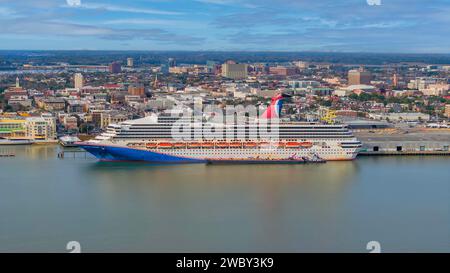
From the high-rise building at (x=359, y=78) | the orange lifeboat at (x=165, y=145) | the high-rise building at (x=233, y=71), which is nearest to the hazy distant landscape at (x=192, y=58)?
the high-rise building at (x=233, y=71)

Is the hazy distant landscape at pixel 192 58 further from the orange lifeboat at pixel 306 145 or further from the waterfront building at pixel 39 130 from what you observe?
the orange lifeboat at pixel 306 145

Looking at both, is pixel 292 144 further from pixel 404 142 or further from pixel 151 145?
pixel 404 142

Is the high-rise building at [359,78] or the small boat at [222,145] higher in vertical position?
the high-rise building at [359,78]

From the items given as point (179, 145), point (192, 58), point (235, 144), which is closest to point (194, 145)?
point (179, 145)

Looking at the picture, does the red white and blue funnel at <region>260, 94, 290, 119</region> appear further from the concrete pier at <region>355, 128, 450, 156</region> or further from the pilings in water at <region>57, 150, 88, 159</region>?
the pilings in water at <region>57, 150, 88, 159</region>

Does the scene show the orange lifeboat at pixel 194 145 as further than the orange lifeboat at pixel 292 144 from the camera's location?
No

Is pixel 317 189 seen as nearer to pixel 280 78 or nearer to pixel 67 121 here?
pixel 67 121

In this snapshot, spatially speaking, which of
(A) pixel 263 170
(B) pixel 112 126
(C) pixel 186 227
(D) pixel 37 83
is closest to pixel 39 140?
(B) pixel 112 126

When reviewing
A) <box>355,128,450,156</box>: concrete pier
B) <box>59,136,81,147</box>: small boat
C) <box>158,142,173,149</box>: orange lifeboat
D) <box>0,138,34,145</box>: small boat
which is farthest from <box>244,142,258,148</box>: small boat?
<box>0,138,34,145</box>: small boat
